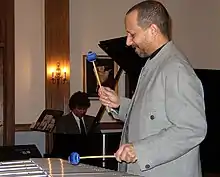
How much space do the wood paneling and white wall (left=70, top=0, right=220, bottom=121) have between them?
0.15 metres

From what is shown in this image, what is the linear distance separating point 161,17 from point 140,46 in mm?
169

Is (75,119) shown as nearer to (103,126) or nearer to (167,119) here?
(103,126)

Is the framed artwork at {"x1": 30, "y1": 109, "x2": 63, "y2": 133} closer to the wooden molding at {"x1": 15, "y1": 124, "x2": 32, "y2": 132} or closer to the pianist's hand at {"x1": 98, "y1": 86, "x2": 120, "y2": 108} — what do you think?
the wooden molding at {"x1": 15, "y1": 124, "x2": 32, "y2": 132}

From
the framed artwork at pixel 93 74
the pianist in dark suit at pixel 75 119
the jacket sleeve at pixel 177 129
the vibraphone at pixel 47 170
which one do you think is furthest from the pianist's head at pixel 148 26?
the framed artwork at pixel 93 74

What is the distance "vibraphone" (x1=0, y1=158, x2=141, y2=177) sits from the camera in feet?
6.82

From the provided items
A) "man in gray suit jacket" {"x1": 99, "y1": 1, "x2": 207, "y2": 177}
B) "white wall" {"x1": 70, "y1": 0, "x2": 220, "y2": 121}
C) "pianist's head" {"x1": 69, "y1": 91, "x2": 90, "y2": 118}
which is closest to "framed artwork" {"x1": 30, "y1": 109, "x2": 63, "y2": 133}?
"pianist's head" {"x1": 69, "y1": 91, "x2": 90, "y2": 118}

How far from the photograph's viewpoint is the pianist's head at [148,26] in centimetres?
260

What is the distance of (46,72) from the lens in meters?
7.59

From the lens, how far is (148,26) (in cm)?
260

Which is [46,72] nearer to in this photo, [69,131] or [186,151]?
[69,131]

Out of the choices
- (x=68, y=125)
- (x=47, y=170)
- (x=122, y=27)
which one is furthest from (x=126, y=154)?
(x=122, y=27)

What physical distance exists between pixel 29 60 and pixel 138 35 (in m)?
5.10

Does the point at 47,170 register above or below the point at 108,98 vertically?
below

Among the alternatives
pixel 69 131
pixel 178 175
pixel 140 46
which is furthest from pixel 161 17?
pixel 69 131
